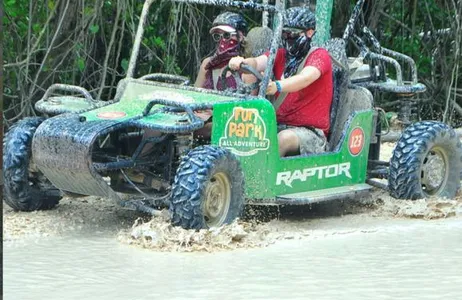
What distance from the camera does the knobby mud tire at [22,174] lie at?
7.43m

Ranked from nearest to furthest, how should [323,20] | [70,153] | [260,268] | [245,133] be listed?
[260,268]
[70,153]
[245,133]
[323,20]

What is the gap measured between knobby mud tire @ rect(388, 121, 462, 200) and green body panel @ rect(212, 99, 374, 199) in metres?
0.58

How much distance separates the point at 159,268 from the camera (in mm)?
6191

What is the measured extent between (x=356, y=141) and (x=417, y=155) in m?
0.45

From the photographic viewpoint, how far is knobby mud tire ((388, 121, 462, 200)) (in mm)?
8172

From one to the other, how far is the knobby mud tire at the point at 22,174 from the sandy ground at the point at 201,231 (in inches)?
4.1

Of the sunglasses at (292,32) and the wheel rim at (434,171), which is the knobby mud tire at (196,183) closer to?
the sunglasses at (292,32)

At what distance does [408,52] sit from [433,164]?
5.16m

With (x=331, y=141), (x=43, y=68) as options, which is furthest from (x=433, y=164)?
(x=43, y=68)

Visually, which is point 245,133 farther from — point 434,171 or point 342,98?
point 434,171

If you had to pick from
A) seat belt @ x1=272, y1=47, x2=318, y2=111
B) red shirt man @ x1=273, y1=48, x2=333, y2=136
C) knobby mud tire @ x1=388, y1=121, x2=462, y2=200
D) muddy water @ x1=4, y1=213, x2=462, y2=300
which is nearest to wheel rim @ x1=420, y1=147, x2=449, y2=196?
knobby mud tire @ x1=388, y1=121, x2=462, y2=200

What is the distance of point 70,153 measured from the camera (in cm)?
675

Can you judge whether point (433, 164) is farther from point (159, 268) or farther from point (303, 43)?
point (159, 268)

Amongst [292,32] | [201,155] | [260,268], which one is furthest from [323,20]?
[260,268]
